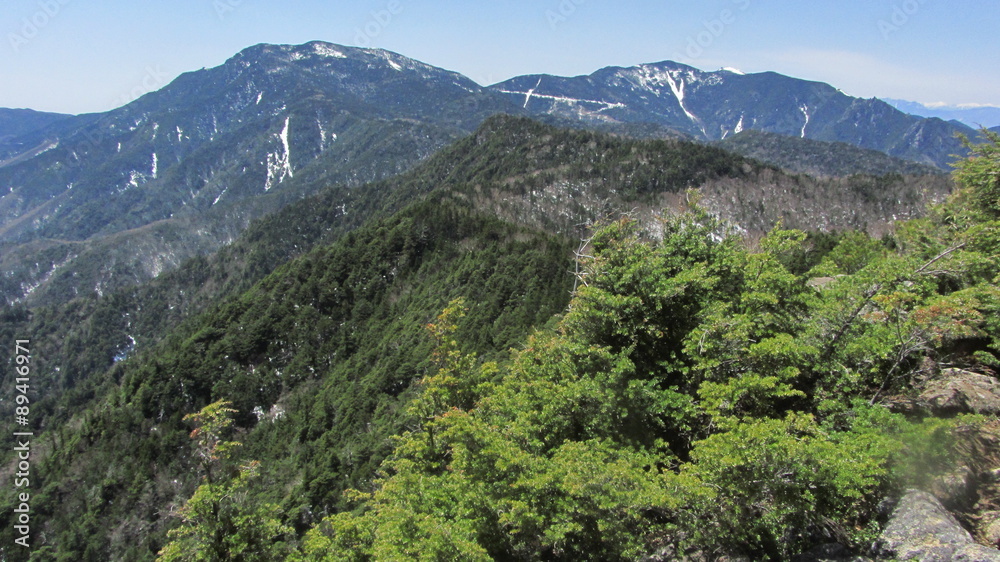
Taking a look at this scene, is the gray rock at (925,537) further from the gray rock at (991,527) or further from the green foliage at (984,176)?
the green foliage at (984,176)

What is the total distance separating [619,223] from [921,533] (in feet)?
53.3

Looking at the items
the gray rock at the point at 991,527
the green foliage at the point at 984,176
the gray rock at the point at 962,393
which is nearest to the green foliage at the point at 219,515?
the gray rock at the point at 991,527

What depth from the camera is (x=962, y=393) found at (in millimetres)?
18172

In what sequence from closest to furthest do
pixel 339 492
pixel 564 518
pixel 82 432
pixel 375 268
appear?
pixel 564 518, pixel 339 492, pixel 82 432, pixel 375 268

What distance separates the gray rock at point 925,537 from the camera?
14008 mm

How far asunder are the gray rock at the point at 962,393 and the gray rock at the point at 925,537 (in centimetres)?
404

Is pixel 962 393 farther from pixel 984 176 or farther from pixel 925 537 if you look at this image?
pixel 984 176

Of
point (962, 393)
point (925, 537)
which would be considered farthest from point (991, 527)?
point (962, 393)

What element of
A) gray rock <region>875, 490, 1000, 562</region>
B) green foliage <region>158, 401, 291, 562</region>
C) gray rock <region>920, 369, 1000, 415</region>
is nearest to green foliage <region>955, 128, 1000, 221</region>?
gray rock <region>920, 369, 1000, 415</region>

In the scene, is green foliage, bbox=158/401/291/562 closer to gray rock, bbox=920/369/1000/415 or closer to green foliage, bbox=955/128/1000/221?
gray rock, bbox=920/369/1000/415

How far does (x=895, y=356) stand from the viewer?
19.7 meters

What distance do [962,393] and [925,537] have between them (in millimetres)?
6491

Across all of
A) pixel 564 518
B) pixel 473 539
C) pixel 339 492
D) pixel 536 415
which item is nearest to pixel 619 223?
pixel 536 415

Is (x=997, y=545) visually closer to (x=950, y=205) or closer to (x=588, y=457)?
(x=588, y=457)
